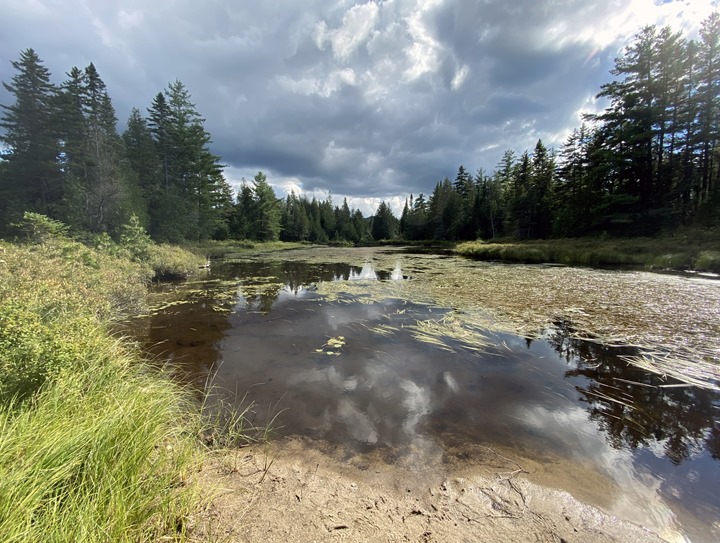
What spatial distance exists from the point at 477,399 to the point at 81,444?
4.59 m

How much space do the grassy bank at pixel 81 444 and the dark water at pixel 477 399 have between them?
1.58 meters

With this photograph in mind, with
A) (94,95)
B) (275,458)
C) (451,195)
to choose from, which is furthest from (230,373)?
(451,195)

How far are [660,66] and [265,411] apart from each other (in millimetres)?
40899

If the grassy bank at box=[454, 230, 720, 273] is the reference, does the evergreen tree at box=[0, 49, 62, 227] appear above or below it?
above

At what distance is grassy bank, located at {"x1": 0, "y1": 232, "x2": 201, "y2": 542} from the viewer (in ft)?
5.11

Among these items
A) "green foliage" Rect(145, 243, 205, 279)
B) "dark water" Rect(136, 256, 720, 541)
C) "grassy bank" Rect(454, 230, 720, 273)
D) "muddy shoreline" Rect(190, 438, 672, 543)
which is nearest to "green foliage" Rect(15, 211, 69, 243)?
"green foliage" Rect(145, 243, 205, 279)

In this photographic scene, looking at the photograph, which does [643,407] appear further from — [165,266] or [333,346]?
[165,266]

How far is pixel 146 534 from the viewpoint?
5.71 feet

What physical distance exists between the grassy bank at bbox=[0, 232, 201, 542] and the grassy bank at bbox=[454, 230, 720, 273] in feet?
76.1

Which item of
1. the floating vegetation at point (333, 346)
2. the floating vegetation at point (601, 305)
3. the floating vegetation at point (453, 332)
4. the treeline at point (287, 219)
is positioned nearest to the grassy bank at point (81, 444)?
the floating vegetation at point (333, 346)

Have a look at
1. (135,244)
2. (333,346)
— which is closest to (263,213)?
(135,244)

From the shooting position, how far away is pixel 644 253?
19.2 metres

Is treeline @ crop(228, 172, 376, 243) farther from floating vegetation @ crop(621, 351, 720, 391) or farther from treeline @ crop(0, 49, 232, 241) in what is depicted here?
floating vegetation @ crop(621, 351, 720, 391)

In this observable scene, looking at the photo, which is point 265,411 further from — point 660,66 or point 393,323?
point 660,66
